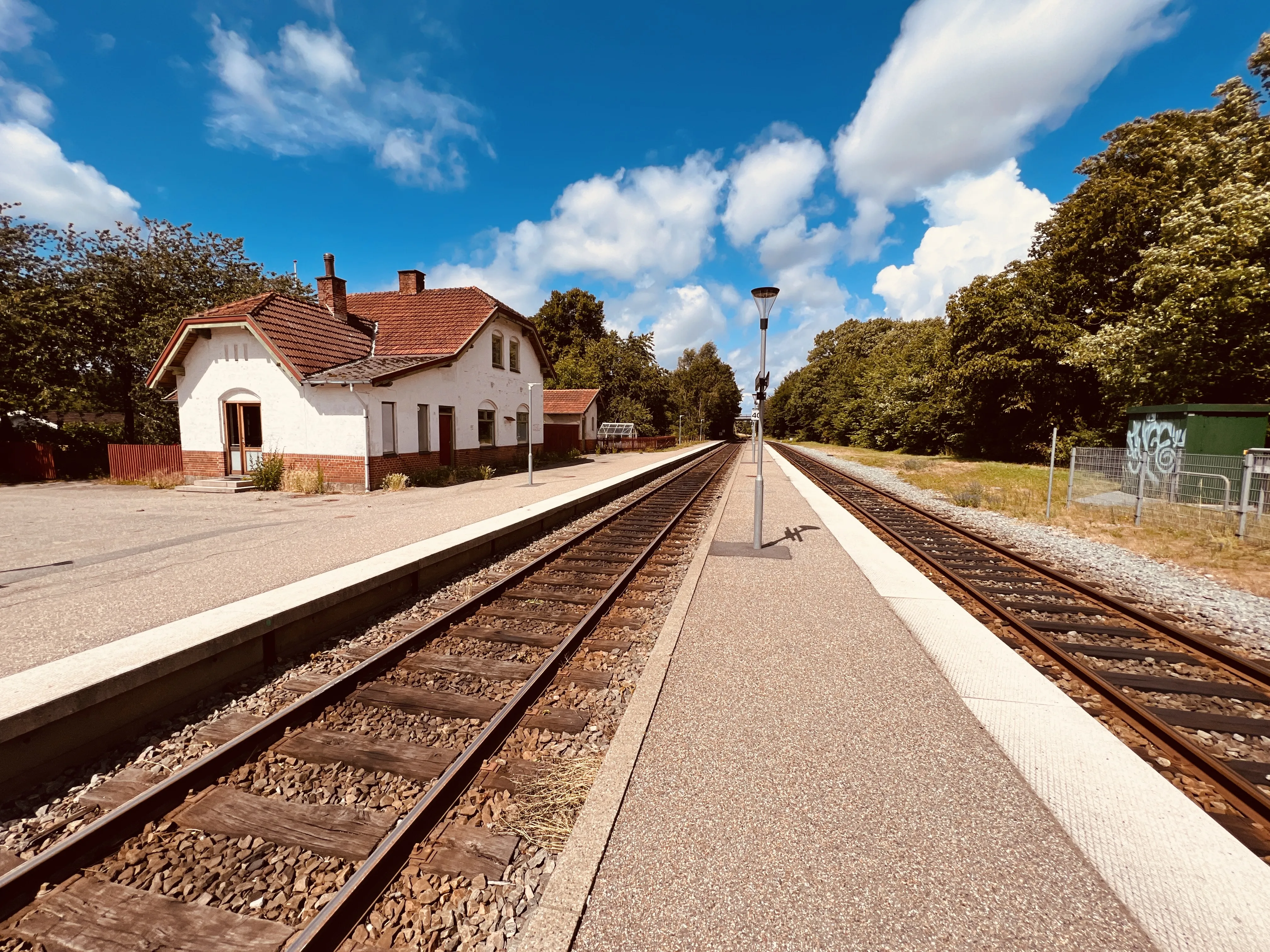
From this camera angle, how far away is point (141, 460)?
695 inches

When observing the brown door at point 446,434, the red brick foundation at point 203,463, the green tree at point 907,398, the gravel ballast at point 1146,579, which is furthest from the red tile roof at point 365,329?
the green tree at point 907,398

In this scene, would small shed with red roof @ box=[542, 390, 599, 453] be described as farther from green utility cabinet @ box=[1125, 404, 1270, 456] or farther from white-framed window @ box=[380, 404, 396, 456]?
green utility cabinet @ box=[1125, 404, 1270, 456]

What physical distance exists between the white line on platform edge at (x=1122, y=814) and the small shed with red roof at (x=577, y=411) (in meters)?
31.2

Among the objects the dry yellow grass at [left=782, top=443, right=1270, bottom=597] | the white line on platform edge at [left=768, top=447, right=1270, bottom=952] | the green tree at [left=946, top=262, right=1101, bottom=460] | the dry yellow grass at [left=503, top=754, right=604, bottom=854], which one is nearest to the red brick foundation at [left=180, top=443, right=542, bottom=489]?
the dry yellow grass at [left=503, top=754, right=604, bottom=854]

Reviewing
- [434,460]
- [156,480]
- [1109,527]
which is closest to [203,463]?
[156,480]

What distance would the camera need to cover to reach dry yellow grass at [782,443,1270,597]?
7.80 meters

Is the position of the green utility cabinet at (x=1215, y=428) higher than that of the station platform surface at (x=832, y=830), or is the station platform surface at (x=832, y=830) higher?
the green utility cabinet at (x=1215, y=428)

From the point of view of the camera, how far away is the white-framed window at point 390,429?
16094mm

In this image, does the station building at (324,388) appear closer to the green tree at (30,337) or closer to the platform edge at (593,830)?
the green tree at (30,337)

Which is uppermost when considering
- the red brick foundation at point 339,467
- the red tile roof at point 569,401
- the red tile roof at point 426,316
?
the red tile roof at point 426,316

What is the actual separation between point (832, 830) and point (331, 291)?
23534mm

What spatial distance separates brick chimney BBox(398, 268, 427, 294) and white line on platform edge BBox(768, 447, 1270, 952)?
25.3 m

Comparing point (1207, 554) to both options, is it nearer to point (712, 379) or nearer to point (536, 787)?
point (536, 787)

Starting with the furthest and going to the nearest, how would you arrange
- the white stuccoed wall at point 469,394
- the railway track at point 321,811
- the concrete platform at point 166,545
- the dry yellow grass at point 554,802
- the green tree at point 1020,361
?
the green tree at point 1020,361
the white stuccoed wall at point 469,394
the concrete platform at point 166,545
the dry yellow grass at point 554,802
the railway track at point 321,811
